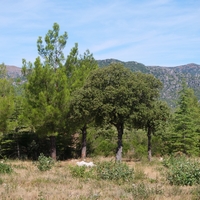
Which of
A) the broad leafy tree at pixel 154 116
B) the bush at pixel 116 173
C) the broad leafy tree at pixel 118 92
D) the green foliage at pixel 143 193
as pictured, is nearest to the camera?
the green foliage at pixel 143 193

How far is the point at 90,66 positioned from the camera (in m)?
24.2

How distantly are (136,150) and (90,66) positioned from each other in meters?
8.95

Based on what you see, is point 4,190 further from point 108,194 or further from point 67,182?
point 108,194

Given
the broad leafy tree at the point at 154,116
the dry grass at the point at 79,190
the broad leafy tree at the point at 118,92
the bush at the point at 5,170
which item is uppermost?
the broad leafy tree at the point at 118,92

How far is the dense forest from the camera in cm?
1753

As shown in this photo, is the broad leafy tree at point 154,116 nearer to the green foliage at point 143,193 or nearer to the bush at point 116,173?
the bush at point 116,173

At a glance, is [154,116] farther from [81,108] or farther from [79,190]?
[79,190]

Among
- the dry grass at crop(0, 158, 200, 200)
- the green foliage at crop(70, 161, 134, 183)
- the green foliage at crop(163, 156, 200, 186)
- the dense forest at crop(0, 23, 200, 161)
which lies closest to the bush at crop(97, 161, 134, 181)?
the green foliage at crop(70, 161, 134, 183)

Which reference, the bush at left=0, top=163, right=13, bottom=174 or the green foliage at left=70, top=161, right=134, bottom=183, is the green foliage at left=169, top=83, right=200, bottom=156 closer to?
the green foliage at left=70, top=161, right=134, bottom=183

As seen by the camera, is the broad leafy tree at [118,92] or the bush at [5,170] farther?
the broad leafy tree at [118,92]

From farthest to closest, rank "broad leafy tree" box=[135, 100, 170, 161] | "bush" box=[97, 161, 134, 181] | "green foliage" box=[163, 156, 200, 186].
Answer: "broad leafy tree" box=[135, 100, 170, 161]
"bush" box=[97, 161, 134, 181]
"green foliage" box=[163, 156, 200, 186]

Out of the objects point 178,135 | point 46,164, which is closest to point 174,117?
point 178,135

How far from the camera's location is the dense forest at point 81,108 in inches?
690

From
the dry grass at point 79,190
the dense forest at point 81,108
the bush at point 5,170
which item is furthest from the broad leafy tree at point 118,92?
the dry grass at point 79,190
